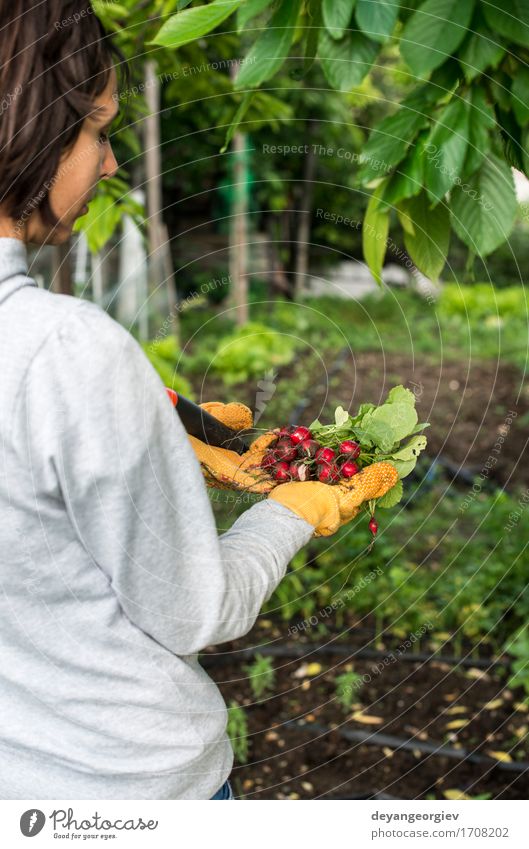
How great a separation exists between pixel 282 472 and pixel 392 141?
1.68 ft

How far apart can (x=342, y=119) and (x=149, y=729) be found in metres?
10.4

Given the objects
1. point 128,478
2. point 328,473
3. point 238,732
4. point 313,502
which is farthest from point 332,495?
point 238,732

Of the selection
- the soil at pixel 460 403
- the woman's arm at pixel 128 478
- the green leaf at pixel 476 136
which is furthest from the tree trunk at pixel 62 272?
the soil at pixel 460 403

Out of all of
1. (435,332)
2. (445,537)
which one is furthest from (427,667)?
(435,332)

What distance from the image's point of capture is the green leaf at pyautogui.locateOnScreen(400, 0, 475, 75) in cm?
114

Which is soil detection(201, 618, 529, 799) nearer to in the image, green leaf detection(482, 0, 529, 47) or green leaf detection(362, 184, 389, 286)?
green leaf detection(362, 184, 389, 286)

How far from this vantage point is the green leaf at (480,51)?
1.18 meters

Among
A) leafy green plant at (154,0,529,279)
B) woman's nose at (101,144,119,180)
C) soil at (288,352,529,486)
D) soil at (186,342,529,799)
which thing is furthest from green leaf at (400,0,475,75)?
soil at (288,352,529,486)

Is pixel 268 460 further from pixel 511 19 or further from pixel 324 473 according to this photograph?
pixel 511 19

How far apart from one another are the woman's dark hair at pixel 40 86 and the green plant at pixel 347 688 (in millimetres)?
2023

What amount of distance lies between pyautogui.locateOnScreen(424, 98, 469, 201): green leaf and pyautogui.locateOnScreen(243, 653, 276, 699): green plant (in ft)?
5.91

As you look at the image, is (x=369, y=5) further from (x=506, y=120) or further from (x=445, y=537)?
(x=445, y=537)

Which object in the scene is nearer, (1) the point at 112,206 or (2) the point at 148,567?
(2) the point at 148,567

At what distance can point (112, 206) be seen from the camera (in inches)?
88.7
